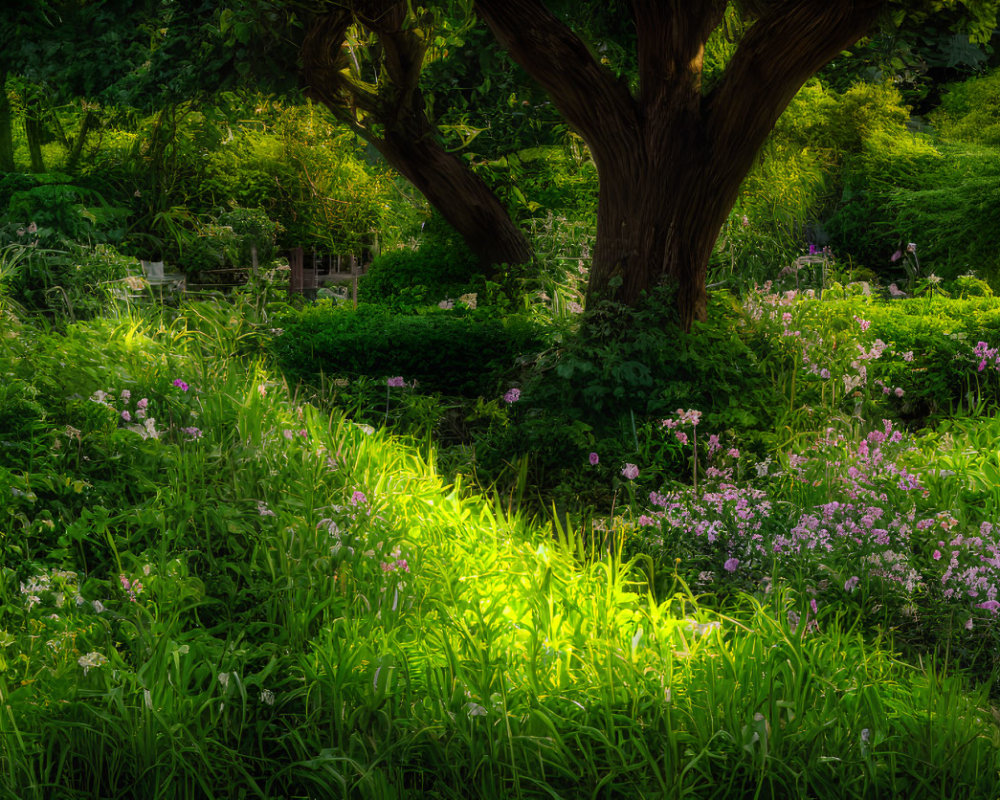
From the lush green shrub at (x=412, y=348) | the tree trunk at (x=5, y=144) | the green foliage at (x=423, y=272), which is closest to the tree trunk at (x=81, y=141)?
the tree trunk at (x=5, y=144)

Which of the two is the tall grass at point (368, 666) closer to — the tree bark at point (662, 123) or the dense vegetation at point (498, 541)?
the dense vegetation at point (498, 541)

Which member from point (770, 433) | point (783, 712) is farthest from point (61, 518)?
point (770, 433)

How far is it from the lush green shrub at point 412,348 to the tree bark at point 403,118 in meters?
2.09

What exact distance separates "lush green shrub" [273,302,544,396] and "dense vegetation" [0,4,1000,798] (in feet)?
0.08

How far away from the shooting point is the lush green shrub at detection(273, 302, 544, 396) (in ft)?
22.5

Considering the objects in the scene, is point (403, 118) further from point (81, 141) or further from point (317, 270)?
point (81, 141)

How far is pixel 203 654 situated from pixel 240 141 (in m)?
11.8

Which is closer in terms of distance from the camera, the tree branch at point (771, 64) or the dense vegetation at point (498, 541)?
the dense vegetation at point (498, 541)

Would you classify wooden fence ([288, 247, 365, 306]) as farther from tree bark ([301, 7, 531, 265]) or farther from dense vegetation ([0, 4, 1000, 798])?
dense vegetation ([0, 4, 1000, 798])

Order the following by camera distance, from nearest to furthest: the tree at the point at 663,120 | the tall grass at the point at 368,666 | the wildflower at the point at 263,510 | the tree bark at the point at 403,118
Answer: the tall grass at the point at 368,666 → the wildflower at the point at 263,510 → the tree at the point at 663,120 → the tree bark at the point at 403,118

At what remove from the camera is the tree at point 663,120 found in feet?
20.3

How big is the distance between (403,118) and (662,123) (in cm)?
301

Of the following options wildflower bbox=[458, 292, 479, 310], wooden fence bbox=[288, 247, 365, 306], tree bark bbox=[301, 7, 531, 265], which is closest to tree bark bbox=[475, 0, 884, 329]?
wildflower bbox=[458, 292, 479, 310]

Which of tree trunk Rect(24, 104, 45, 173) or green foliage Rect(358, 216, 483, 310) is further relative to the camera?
tree trunk Rect(24, 104, 45, 173)
